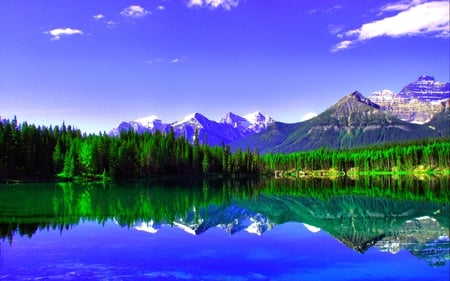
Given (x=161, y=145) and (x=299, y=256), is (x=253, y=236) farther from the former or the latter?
(x=161, y=145)

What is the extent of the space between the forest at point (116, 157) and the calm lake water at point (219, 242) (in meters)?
63.9

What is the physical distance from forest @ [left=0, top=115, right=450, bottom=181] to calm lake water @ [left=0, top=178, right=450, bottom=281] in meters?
63.9

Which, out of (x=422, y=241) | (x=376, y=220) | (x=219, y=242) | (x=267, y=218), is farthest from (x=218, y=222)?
(x=422, y=241)

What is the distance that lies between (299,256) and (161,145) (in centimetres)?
11753

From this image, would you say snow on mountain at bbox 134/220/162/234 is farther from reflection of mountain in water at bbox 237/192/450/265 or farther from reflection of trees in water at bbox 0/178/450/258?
reflection of mountain in water at bbox 237/192/450/265

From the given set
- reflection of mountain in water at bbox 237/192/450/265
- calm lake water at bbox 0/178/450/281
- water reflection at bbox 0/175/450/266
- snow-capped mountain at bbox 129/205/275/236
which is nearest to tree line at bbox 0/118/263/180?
water reflection at bbox 0/175/450/266

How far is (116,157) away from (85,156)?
28.9ft

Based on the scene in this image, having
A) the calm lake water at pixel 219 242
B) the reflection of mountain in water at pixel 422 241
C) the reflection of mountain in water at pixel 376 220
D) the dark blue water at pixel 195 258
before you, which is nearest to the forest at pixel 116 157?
the calm lake water at pixel 219 242

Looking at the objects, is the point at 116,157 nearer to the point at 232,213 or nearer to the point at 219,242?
the point at 232,213

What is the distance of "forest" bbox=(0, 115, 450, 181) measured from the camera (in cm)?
11288

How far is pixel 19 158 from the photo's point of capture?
112875 mm

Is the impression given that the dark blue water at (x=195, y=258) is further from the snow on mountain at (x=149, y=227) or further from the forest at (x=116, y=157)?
the forest at (x=116, y=157)

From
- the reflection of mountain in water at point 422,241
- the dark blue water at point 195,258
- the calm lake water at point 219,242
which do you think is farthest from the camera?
the reflection of mountain in water at point 422,241

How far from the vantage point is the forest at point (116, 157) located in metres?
113
